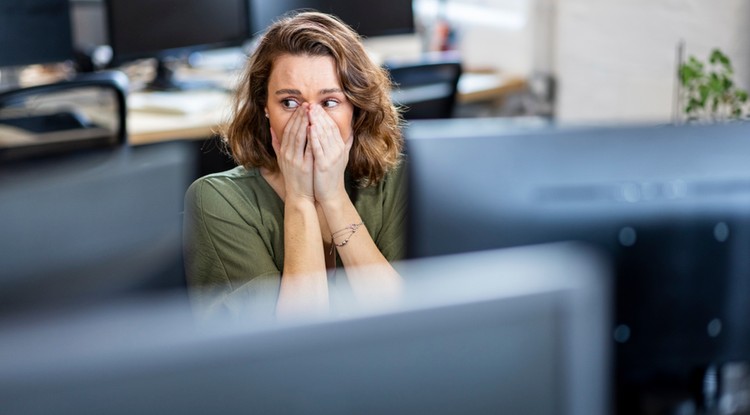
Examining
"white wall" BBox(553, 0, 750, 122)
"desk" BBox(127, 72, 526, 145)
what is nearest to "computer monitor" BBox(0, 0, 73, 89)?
"desk" BBox(127, 72, 526, 145)

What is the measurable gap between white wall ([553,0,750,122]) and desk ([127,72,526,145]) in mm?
251

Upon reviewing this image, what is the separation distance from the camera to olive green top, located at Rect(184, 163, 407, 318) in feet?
2.83

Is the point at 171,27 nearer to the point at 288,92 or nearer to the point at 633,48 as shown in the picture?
the point at 633,48

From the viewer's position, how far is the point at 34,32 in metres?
2.76

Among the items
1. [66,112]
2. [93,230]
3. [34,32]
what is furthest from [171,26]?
[93,230]

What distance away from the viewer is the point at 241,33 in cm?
306

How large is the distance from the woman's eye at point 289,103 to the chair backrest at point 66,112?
3.25 ft

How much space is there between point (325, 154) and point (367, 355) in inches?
19.6

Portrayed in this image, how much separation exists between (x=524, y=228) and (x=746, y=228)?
22 centimetres

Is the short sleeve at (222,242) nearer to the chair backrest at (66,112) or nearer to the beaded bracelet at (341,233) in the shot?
the beaded bracelet at (341,233)

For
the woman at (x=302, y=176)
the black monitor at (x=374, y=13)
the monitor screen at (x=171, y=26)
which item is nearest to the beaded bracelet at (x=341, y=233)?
the woman at (x=302, y=176)

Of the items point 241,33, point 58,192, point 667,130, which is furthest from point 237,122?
point 241,33

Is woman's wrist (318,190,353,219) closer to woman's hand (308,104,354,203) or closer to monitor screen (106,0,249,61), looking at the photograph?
woman's hand (308,104,354,203)

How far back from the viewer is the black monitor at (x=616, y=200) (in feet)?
2.85
